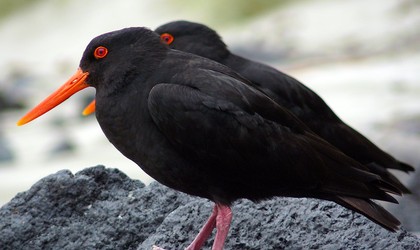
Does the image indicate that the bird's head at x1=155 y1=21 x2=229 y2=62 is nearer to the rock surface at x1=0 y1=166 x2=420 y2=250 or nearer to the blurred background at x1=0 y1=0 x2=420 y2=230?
the rock surface at x1=0 y1=166 x2=420 y2=250

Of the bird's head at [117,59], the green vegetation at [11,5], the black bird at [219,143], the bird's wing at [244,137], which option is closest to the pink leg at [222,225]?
the black bird at [219,143]

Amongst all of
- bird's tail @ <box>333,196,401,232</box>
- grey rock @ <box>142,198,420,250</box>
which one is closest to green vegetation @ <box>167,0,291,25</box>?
grey rock @ <box>142,198,420,250</box>

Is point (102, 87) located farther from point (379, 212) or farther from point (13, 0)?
point (13, 0)

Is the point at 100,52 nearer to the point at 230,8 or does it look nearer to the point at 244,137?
the point at 244,137

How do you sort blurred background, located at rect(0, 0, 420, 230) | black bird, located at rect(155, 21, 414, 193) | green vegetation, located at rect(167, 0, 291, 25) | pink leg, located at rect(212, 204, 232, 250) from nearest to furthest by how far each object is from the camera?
pink leg, located at rect(212, 204, 232, 250) < black bird, located at rect(155, 21, 414, 193) < blurred background, located at rect(0, 0, 420, 230) < green vegetation, located at rect(167, 0, 291, 25)

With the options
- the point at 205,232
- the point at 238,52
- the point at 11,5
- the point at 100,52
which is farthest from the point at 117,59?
the point at 11,5

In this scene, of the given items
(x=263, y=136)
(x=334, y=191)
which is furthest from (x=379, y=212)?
(x=263, y=136)

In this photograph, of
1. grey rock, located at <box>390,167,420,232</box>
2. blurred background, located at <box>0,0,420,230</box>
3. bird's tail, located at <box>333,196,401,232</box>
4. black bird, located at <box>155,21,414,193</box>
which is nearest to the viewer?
bird's tail, located at <box>333,196,401,232</box>
